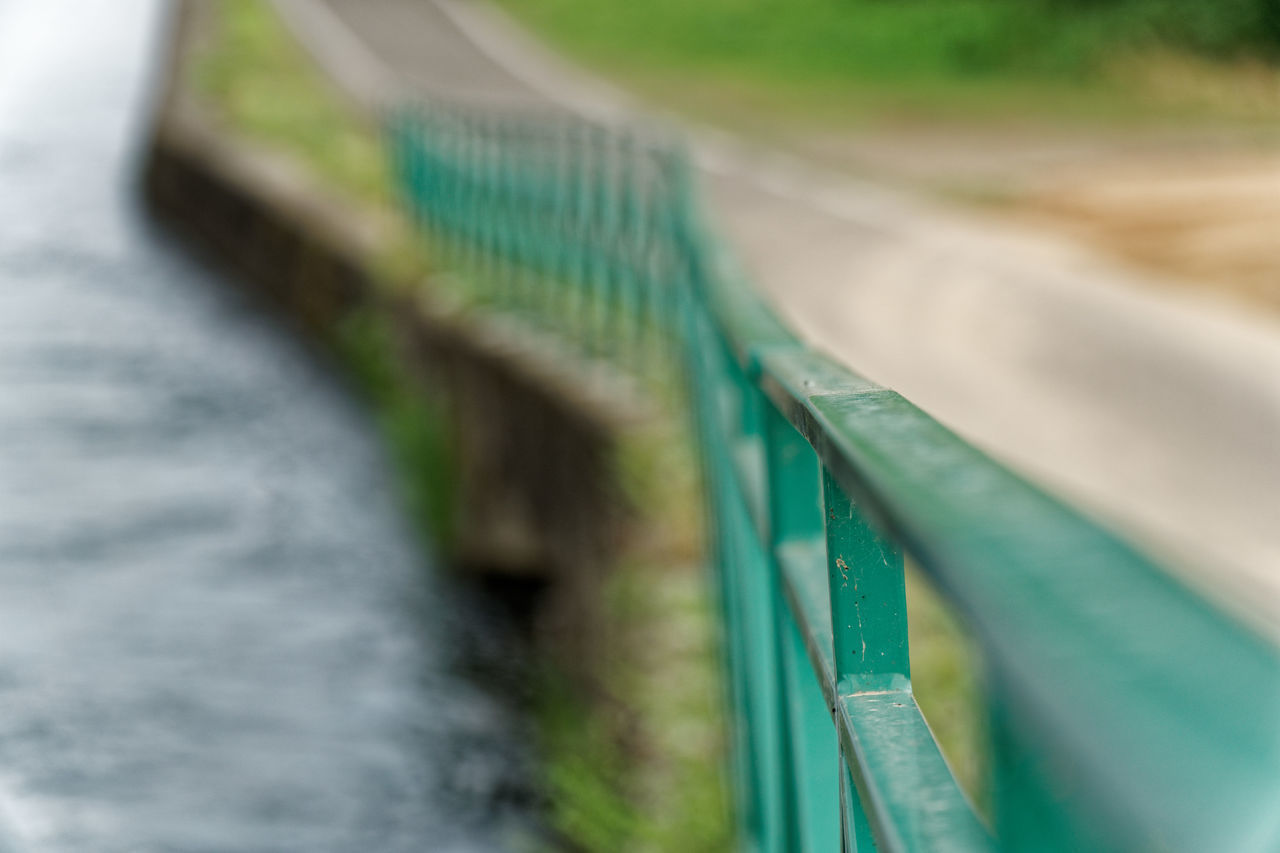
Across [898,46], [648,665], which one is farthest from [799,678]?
[898,46]

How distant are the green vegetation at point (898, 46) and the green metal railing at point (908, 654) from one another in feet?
40.9

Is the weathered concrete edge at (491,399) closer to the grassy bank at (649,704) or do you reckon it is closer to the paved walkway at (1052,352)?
the grassy bank at (649,704)

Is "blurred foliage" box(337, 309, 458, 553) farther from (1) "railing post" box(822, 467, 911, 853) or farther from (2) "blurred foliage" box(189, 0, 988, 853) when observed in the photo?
(1) "railing post" box(822, 467, 911, 853)

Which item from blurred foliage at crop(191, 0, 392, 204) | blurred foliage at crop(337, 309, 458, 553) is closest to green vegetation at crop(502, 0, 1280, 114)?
blurred foliage at crop(191, 0, 392, 204)

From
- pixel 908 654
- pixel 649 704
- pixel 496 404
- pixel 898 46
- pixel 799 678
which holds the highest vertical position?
pixel 898 46

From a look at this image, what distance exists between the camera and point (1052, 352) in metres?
8.05

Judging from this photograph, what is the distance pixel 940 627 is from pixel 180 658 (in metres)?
3.78

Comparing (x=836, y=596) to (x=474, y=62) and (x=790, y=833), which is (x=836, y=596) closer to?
(x=790, y=833)

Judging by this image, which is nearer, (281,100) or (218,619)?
(218,619)

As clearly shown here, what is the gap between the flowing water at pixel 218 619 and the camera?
555 centimetres

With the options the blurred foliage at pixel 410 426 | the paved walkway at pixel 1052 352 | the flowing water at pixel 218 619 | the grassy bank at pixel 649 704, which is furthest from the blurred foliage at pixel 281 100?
the grassy bank at pixel 649 704

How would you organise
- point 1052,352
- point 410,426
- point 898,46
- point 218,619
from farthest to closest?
point 898,46 → point 410,426 → point 1052,352 → point 218,619

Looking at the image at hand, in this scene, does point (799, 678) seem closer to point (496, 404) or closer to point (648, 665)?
point (648, 665)

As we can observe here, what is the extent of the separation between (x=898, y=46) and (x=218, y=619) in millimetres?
21428
